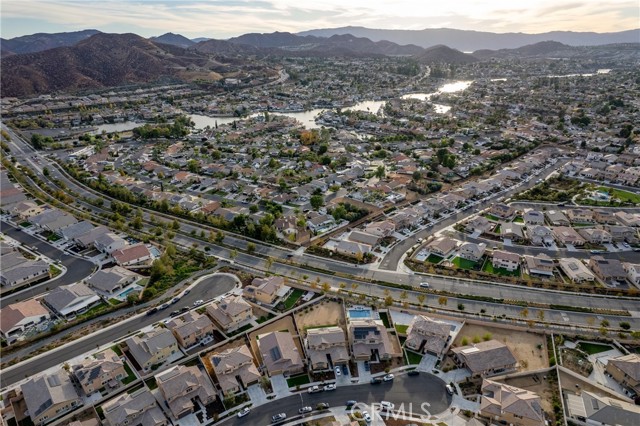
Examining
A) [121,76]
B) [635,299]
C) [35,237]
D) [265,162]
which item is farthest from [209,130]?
[121,76]

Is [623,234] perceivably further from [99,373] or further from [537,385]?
[99,373]

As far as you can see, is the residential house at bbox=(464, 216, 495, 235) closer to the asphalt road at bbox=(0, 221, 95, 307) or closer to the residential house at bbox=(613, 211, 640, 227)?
the residential house at bbox=(613, 211, 640, 227)

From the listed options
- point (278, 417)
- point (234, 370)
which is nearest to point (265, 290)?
point (234, 370)

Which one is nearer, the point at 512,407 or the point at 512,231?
the point at 512,407

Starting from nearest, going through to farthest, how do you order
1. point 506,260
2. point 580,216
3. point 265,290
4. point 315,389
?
point 315,389, point 265,290, point 506,260, point 580,216

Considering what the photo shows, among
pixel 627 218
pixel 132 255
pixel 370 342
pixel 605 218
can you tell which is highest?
pixel 132 255

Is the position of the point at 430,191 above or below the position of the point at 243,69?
below

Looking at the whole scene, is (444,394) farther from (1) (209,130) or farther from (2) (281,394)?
(1) (209,130)
